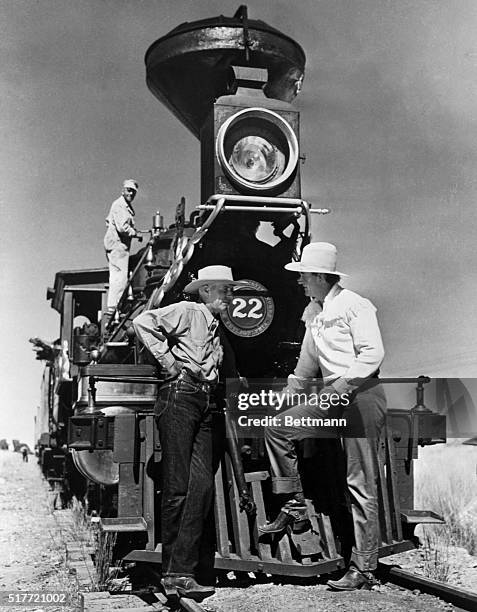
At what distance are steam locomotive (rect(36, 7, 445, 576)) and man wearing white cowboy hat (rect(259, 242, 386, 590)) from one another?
0.27 meters

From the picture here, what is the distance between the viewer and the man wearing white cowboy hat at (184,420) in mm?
4168

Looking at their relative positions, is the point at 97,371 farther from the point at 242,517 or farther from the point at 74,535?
the point at 74,535

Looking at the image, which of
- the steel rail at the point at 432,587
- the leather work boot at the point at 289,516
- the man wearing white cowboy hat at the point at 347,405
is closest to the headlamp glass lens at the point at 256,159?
the man wearing white cowboy hat at the point at 347,405

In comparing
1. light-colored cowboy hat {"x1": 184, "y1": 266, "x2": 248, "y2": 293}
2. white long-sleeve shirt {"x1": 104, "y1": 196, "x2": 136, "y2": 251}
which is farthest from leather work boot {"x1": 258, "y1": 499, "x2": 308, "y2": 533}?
white long-sleeve shirt {"x1": 104, "y1": 196, "x2": 136, "y2": 251}

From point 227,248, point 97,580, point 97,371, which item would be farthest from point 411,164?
point 97,580

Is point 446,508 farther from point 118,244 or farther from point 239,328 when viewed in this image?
point 118,244

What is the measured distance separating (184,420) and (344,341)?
1016 millimetres

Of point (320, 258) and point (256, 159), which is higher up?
point (256, 159)

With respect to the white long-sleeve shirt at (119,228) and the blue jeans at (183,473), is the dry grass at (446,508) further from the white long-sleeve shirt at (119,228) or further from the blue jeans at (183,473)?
the white long-sleeve shirt at (119,228)

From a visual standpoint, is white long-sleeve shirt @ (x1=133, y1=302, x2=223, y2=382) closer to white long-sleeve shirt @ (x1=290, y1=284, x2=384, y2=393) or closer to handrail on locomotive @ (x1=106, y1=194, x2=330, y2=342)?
white long-sleeve shirt @ (x1=290, y1=284, x2=384, y2=393)

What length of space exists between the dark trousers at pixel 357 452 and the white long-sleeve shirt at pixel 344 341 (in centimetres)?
19

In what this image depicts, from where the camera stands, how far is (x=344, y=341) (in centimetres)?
408

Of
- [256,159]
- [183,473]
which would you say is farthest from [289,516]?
[256,159]

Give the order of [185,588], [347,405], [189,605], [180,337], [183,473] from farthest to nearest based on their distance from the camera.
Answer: [180,337], [183,473], [347,405], [185,588], [189,605]
